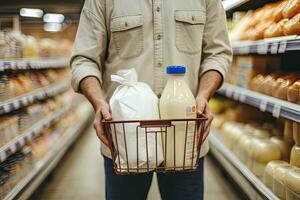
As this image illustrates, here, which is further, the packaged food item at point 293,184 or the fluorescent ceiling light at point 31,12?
the fluorescent ceiling light at point 31,12

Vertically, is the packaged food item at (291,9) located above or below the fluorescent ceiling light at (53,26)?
below

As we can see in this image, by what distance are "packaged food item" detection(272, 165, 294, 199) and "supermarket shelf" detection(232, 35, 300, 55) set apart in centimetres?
70

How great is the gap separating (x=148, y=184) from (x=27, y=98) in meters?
2.29

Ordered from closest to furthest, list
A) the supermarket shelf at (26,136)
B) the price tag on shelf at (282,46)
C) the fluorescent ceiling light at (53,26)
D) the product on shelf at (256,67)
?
the price tag on shelf at (282,46)
the supermarket shelf at (26,136)
the product on shelf at (256,67)
the fluorescent ceiling light at (53,26)

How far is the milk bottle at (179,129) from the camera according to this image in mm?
1071

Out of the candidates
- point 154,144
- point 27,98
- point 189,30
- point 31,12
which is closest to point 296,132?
point 189,30

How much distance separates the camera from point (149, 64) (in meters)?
1.40

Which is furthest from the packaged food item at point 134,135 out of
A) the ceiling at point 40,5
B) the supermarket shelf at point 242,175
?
the ceiling at point 40,5

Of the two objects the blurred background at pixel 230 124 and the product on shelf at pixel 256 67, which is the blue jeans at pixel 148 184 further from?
the product on shelf at pixel 256 67

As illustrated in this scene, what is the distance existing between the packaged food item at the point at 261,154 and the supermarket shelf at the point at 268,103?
0.25m

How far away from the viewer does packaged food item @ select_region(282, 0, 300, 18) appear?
2441mm

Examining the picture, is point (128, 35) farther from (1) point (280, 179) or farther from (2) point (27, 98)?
(2) point (27, 98)

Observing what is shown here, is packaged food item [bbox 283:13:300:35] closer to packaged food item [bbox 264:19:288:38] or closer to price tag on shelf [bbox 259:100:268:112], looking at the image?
packaged food item [bbox 264:19:288:38]

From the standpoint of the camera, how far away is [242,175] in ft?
9.82
